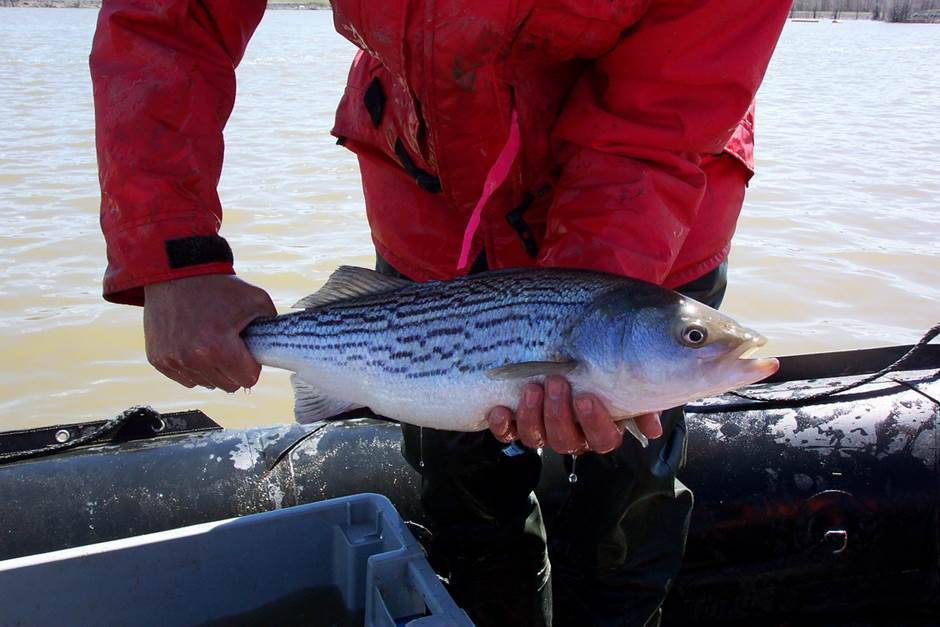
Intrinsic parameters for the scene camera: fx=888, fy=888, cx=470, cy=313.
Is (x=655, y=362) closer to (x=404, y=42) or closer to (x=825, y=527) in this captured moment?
(x=404, y=42)

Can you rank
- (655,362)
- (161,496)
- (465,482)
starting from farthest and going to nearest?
(161,496) < (465,482) < (655,362)

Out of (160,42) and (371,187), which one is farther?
(371,187)

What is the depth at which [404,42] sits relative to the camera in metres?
2.40

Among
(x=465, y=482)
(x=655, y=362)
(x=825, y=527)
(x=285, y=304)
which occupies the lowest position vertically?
(x=285, y=304)

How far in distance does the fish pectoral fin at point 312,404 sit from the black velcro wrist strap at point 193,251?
44 cm

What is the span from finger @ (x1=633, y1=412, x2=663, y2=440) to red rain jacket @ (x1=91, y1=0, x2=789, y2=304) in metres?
0.41

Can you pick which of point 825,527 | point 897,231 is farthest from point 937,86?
point 825,527

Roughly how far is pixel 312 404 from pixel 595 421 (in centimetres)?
93

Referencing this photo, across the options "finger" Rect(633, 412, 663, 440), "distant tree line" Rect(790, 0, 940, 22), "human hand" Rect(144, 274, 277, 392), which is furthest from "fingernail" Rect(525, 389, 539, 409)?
"distant tree line" Rect(790, 0, 940, 22)

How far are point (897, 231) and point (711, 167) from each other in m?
8.37

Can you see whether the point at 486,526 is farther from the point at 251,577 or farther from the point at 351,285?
the point at 351,285

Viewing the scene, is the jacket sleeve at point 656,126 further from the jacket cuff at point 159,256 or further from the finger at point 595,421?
the jacket cuff at point 159,256

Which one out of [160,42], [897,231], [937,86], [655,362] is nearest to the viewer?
[655,362]

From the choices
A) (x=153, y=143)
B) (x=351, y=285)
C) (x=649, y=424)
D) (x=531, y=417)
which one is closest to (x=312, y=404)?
(x=351, y=285)
